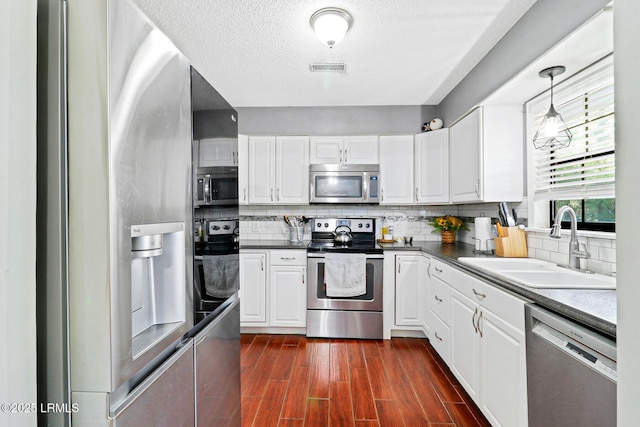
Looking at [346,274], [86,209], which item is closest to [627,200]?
[86,209]

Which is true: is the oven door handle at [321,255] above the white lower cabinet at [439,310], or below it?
above

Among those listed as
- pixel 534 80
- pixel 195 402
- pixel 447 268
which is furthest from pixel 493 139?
pixel 195 402

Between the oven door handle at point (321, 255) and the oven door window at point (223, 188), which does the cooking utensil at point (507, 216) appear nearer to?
the oven door handle at point (321, 255)

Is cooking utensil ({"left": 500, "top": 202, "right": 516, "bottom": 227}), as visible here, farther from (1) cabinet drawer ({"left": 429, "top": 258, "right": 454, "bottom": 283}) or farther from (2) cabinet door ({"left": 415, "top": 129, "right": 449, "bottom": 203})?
(2) cabinet door ({"left": 415, "top": 129, "right": 449, "bottom": 203})

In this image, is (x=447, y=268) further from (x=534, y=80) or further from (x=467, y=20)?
(x=467, y=20)

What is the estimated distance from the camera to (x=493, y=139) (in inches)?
97.0

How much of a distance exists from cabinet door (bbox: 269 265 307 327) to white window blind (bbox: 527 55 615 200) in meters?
2.26

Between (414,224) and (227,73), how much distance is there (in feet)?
8.60

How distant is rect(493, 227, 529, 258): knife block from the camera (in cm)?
230

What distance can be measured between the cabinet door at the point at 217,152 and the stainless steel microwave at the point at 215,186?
2 cm

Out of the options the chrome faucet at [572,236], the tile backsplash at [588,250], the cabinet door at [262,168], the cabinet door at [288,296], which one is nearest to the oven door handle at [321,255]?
the cabinet door at [288,296]

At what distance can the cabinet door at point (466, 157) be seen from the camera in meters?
2.53

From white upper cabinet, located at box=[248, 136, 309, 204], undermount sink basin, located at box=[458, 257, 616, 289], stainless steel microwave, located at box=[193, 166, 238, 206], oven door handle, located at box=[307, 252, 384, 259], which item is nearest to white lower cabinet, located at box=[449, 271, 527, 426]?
undermount sink basin, located at box=[458, 257, 616, 289]

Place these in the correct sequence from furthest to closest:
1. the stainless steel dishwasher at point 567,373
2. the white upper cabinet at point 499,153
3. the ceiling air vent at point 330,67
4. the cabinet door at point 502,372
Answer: the ceiling air vent at point 330,67 → the white upper cabinet at point 499,153 → the cabinet door at point 502,372 → the stainless steel dishwasher at point 567,373
